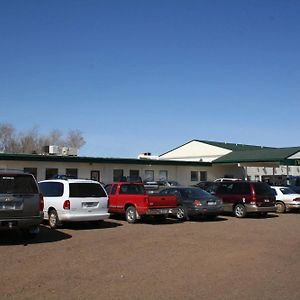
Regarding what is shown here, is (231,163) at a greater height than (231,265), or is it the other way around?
(231,163)

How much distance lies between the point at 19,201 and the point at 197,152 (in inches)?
2018

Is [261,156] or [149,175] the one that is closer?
[149,175]

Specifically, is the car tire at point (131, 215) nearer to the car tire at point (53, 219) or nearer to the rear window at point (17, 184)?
the car tire at point (53, 219)

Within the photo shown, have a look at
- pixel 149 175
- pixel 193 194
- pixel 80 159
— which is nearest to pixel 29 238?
pixel 193 194

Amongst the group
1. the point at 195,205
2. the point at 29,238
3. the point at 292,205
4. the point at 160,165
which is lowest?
the point at 29,238

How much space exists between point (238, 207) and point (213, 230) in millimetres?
5848

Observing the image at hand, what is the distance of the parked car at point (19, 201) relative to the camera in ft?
39.2

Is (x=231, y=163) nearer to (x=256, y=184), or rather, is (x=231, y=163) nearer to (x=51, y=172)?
(x=51, y=172)

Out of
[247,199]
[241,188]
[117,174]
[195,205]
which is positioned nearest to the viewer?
[195,205]

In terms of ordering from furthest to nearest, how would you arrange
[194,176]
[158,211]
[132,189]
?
[194,176] → [132,189] → [158,211]

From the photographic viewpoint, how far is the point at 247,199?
20938 millimetres

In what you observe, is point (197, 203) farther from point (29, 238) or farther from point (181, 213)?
point (29, 238)

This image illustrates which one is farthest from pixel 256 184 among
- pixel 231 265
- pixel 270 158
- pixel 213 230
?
pixel 270 158

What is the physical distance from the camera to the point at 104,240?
42.7 ft
